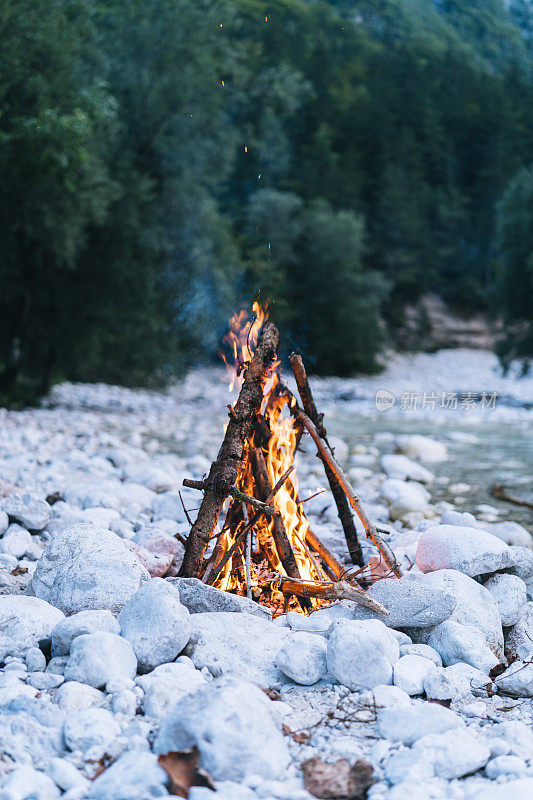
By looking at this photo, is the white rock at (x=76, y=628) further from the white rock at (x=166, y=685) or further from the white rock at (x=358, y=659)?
the white rock at (x=358, y=659)

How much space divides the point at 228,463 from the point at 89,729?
1.35 meters

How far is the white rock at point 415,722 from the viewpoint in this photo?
196cm

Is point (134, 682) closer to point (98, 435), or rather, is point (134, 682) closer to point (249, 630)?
point (249, 630)

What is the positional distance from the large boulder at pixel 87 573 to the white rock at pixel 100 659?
41 centimetres

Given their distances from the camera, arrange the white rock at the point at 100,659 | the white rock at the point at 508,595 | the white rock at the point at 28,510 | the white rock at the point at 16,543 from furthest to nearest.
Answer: the white rock at the point at 28,510 < the white rock at the point at 16,543 < the white rock at the point at 508,595 < the white rock at the point at 100,659

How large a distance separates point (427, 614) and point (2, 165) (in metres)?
9.61

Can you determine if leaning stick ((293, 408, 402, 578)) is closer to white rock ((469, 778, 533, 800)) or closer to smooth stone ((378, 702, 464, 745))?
smooth stone ((378, 702, 464, 745))

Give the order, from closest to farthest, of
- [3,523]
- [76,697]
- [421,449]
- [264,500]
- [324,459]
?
[76,697], [264,500], [324,459], [3,523], [421,449]

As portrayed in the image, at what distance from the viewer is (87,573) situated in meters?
2.77

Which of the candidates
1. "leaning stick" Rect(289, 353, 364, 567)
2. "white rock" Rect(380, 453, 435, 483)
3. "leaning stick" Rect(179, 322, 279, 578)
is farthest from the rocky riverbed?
"white rock" Rect(380, 453, 435, 483)

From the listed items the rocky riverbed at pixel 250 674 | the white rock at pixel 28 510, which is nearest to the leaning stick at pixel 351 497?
the rocky riverbed at pixel 250 674

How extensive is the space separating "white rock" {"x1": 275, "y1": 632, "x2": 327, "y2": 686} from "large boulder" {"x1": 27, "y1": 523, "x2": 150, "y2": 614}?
28.8 inches

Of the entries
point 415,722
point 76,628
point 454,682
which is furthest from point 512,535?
point 76,628

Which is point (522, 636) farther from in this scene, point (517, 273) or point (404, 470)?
point (517, 273)
